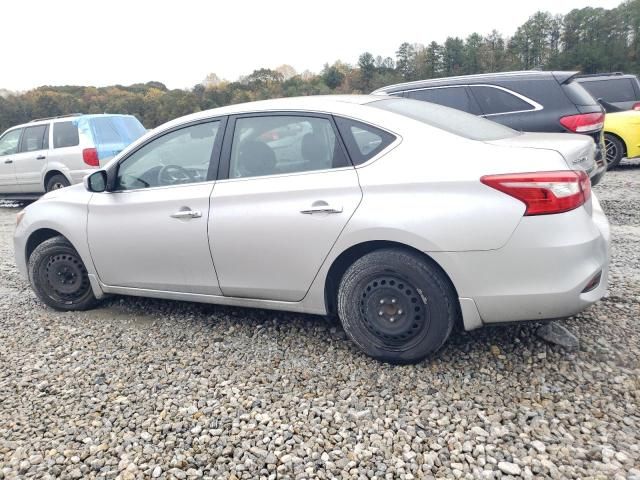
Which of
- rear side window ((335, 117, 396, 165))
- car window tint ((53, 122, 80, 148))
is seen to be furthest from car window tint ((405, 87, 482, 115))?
car window tint ((53, 122, 80, 148))

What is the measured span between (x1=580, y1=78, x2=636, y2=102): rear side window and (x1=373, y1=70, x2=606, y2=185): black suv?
4.37m

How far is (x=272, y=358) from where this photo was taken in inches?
129

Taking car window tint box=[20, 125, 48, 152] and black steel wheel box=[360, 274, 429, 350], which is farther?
car window tint box=[20, 125, 48, 152]

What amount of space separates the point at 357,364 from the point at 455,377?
0.58 m

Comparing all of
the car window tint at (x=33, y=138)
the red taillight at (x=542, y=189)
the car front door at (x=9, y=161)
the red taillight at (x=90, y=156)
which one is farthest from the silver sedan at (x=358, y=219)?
the car front door at (x=9, y=161)

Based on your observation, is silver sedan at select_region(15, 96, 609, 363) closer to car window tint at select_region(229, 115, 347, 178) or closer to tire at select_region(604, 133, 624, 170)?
car window tint at select_region(229, 115, 347, 178)

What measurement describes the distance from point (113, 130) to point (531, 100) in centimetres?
756

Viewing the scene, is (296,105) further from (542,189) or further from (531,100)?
(531,100)

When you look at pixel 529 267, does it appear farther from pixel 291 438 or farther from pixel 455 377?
pixel 291 438

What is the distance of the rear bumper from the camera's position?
2586mm

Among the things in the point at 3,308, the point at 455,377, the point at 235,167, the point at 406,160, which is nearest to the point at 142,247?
the point at 235,167

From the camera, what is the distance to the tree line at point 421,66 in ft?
112

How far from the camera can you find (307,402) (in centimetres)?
276

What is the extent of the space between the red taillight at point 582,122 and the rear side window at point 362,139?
431cm
